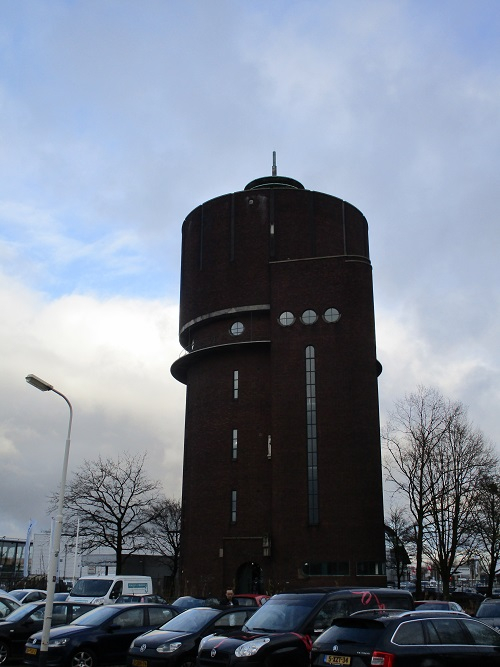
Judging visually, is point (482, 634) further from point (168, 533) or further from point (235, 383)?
point (168, 533)

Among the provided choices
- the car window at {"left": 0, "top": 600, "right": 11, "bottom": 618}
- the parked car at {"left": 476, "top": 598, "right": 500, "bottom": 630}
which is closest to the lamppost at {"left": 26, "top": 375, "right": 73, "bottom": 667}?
the car window at {"left": 0, "top": 600, "right": 11, "bottom": 618}

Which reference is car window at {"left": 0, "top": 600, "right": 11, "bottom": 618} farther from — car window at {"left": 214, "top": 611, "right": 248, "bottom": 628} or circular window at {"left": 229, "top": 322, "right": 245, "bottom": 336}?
circular window at {"left": 229, "top": 322, "right": 245, "bottom": 336}

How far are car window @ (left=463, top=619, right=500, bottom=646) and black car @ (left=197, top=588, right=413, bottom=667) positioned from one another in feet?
8.39

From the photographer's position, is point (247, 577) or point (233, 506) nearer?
point (247, 577)

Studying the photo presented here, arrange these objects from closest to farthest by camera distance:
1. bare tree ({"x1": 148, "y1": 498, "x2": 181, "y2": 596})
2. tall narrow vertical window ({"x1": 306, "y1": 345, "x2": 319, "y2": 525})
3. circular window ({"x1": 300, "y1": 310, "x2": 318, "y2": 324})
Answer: tall narrow vertical window ({"x1": 306, "y1": 345, "x2": 319, "y2": 525}) < circular window ({"x1": 300, "y1": 310, "x2": 318, "y2": 324}) < bare tree ({"x1": 148, "y1": 498, "x2": 181, "y2": 596})

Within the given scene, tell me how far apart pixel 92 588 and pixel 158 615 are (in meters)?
7.35

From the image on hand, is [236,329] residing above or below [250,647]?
above

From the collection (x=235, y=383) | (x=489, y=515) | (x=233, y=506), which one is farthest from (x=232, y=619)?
(x=489, y=515)

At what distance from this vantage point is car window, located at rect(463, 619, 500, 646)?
11.5 meters

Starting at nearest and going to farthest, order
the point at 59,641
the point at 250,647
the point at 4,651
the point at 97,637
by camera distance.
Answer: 1. the point at 250,647
2. the point at 59,641
3. the point at 97,637
4. the point at 4,651

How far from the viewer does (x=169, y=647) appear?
1427cm

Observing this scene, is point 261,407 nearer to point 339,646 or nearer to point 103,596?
point 103,596

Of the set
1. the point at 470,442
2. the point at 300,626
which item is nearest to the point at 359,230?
the point at 470,442

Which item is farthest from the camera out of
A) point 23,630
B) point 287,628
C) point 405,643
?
point 23,630
